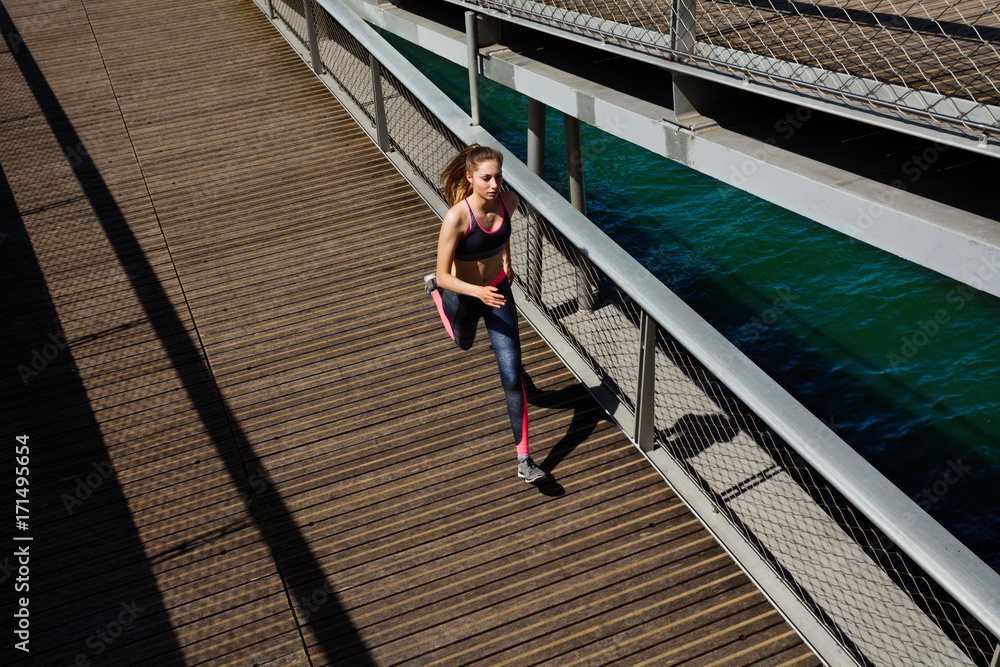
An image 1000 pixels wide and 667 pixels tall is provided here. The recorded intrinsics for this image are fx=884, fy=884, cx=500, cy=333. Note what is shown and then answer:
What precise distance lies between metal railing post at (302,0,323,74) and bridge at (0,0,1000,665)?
60.5 inches

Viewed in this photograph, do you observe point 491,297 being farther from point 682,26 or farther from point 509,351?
point 682,26

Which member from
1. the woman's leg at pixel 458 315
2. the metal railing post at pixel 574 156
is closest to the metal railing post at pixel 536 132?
the metal railing post at pixel 574 156

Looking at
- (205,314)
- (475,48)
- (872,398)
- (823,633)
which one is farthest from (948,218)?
(872,398)

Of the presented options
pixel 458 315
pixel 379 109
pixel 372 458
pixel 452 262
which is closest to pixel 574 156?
pixel 379 109

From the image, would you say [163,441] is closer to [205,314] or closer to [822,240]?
[205,314]

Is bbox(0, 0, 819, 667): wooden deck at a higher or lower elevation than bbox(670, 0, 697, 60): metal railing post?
lower

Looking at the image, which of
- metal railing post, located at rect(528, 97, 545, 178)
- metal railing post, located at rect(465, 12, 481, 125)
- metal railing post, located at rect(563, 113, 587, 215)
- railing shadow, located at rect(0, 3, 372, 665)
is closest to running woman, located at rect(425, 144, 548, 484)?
railing shadow, located at rect(0, 3, 372, 665)

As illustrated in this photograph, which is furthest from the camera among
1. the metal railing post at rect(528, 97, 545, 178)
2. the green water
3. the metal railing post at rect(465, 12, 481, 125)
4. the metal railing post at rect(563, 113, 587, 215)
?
the metal railing post at rect(528, 97, 545, 178)

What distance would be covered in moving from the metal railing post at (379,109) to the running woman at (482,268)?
10.8ft

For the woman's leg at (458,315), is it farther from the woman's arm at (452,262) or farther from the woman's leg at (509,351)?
the woman's arm at (452,262)

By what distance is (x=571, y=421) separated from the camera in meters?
4.75

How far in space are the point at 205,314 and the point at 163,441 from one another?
4.01ft

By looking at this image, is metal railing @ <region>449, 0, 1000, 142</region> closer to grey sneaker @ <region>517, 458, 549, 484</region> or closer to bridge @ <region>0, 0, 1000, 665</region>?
bridge @ <region>0, 0, 1000, 665</region>

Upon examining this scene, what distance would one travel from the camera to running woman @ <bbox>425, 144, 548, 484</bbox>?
3877 mm
